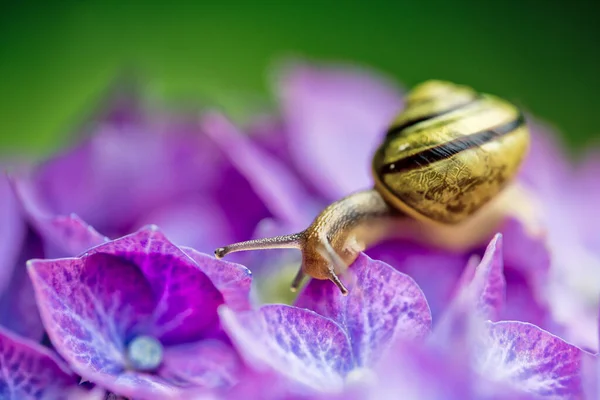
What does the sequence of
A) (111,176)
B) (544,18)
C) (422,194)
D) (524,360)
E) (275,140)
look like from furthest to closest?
(544,18), (275,140), (111,176), (422,194), (524,360)

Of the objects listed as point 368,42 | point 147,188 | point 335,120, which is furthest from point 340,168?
point 368,42

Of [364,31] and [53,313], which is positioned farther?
[364,31]

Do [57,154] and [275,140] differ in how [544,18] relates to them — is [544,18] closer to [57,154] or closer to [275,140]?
[275,140]

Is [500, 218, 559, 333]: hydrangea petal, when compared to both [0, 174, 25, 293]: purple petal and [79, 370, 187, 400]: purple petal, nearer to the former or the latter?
[79, 370, 187, 400]: purple petal

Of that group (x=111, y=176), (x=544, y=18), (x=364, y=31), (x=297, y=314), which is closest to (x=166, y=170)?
(x=111, y=176)

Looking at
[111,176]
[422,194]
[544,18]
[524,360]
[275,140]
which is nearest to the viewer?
[524,360]

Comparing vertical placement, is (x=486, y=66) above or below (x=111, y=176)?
below

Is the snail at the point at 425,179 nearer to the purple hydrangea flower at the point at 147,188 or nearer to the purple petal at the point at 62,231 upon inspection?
the purple petal at the point at 62,231
